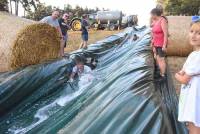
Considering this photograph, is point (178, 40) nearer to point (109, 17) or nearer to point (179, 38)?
point (179, 38)

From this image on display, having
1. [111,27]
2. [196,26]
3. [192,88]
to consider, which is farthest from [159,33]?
[111,27]

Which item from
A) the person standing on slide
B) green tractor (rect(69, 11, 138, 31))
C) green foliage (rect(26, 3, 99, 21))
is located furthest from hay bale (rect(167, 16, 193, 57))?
green tractor (rect(69, 11, 138, 31))

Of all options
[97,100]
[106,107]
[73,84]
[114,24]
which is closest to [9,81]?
[73,84]

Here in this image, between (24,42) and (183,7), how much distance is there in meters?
26.8

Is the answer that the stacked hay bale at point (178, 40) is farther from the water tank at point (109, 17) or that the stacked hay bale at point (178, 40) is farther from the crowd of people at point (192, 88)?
the water tank at point (109, 17)

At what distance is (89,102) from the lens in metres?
4.79

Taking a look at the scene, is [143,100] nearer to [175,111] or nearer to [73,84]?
[175,111]

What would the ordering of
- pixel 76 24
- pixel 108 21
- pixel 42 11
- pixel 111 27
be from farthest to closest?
Result: pixel 42 11, pixel 108 21, pixel 111 27, pixel 76 24

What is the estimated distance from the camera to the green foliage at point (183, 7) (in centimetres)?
3347

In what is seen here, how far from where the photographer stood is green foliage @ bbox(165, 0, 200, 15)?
33469 mm

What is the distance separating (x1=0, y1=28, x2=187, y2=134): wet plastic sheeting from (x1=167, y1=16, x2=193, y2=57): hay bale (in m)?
4.51

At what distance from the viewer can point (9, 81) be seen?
645cm

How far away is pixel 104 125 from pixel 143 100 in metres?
0.44

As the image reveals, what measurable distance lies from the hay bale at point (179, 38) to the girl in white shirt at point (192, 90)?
10.1 meters
